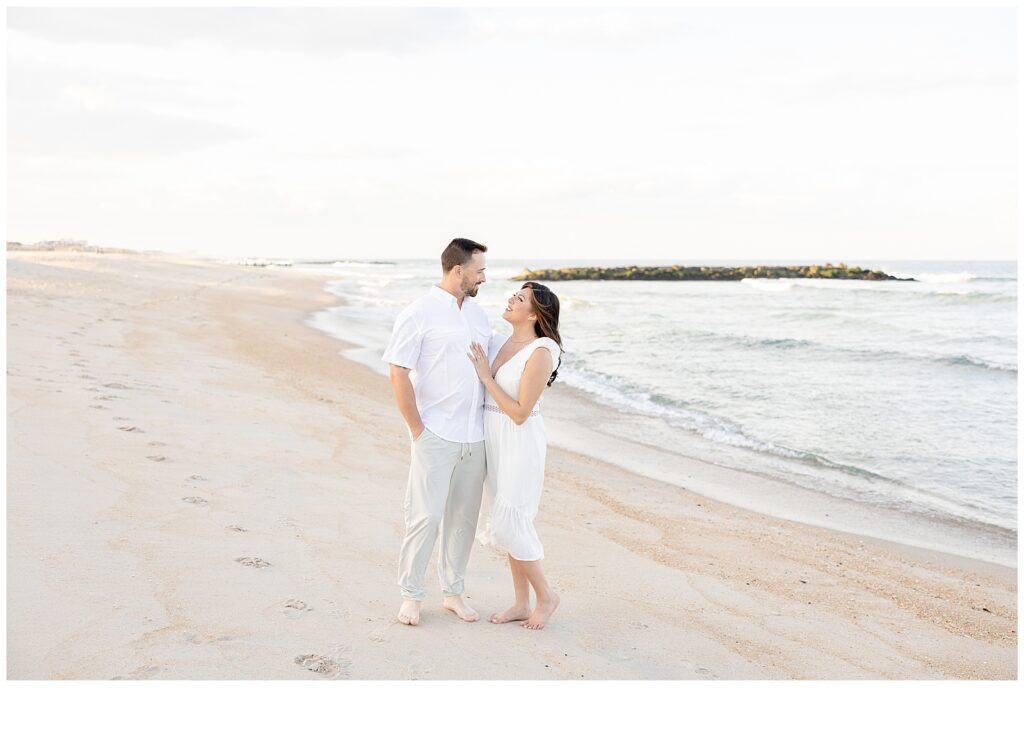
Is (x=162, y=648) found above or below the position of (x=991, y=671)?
above

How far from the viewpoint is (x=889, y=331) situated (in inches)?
993

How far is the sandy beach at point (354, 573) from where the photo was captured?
3.77 meters

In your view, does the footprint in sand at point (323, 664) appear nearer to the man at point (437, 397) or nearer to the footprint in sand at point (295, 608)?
the footprint in sand at point (295, 608)

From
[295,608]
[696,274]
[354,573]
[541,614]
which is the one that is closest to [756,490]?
[541,614]

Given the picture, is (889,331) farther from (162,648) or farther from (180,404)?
(162,648)

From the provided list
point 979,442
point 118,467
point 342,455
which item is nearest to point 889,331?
point 979,442

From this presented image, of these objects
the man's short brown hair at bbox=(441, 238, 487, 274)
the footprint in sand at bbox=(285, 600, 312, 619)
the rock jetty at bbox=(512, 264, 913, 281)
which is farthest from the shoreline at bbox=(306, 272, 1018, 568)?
the rock jetty at bbox=(512, 264, 913, 281)

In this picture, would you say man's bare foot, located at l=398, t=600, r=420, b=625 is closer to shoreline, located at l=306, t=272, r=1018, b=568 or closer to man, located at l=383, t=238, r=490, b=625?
man, located at l=383, t=238, r=490, b=625

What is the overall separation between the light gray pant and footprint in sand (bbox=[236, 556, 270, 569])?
0.89 m

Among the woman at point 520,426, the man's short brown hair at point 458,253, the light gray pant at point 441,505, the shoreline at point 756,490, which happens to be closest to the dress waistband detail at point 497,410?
the woman at point 520,426

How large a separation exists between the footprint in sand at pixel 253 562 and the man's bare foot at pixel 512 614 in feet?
4.31

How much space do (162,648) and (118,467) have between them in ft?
9.11

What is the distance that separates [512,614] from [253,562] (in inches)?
58.8

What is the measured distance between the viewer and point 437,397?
415cm
